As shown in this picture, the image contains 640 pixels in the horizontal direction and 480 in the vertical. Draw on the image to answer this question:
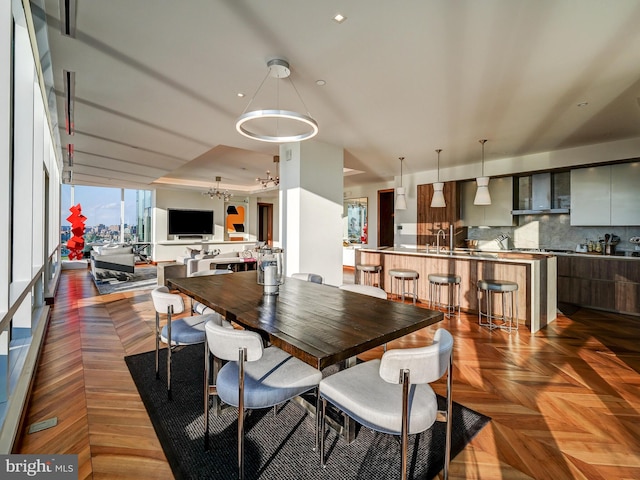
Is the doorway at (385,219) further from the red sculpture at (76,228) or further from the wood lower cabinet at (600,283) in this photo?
the red sculpture at (76,228)

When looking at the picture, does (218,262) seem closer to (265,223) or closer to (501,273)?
(501,273)

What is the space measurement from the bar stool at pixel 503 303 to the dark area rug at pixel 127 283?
6083mm

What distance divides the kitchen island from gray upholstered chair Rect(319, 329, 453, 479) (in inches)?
124

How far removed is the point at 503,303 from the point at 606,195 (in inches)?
109

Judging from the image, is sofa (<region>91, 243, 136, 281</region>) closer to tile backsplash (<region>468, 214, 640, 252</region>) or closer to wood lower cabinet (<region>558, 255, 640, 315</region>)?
tile backsplash (<region>468, 214, 640, 252</region>)

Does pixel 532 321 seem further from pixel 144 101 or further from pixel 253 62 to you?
pixel 144 101

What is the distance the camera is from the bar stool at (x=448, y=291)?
4449mm

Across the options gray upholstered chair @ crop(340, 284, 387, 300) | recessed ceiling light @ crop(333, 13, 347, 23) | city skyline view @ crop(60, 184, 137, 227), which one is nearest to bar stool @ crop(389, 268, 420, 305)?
gray upholstered chair @ crop(340, 284, 387, 300)

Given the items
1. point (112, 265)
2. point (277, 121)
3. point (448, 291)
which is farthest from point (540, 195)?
point (112, 265)

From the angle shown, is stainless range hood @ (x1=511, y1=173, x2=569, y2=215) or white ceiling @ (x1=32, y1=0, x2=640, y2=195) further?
stainless range hood @ (x1=511, y1=173, x2=569, y2=215)

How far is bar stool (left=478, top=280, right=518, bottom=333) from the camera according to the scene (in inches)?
151

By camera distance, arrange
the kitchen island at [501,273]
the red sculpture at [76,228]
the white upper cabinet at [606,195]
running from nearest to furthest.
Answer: the kitchen island at [501,273]
the white upper cabinet at [606,195]
the red sculpture at [76,228]

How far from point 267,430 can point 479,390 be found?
1.67 m

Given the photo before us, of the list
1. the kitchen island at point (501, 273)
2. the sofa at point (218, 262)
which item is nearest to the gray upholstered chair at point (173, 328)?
the sofa at point (218, 262)
